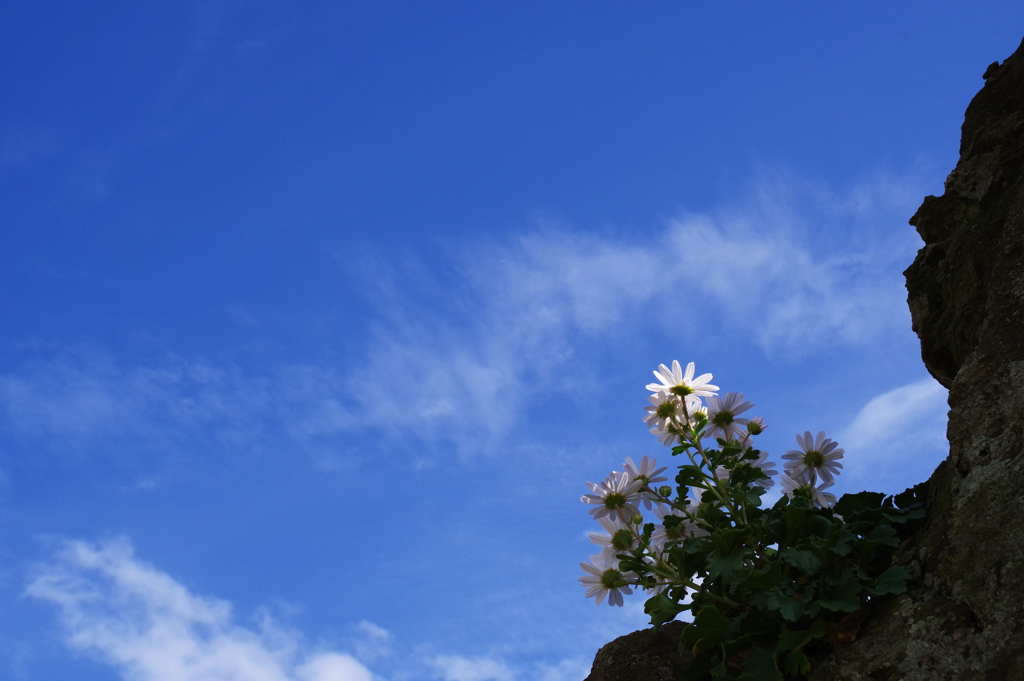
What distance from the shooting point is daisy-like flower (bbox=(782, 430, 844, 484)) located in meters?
3.99

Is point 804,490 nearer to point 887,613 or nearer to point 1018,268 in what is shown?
point 887,613

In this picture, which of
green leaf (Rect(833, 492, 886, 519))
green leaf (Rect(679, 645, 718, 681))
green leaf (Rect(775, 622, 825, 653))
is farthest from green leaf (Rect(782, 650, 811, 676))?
green leaf (Rect(833, 492, 886, 519))

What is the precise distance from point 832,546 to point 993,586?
593mm

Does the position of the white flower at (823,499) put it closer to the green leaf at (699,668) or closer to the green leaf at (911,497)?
the green leaf at (911,497)

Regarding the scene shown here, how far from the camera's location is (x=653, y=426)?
4.08m

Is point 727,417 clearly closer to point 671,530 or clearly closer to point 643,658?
point 671,530

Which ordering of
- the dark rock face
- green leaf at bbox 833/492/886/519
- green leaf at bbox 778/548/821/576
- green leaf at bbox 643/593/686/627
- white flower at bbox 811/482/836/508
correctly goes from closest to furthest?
the dark rock face < green leaf at bbox 778/548/821/576 < green leaf at bbox 643/593/686/627 < green leaf at bbox 833/492/886/519 < white flower at bbox 811/482/836/508

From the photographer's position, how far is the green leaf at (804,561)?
10.5 feet

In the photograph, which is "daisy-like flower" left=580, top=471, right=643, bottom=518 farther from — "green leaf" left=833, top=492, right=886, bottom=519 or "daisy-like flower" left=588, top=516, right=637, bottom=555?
"green leaf" left=833, top=492, right=886, bottom=519

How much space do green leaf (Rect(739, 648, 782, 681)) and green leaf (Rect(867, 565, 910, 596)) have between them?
451 millimetres

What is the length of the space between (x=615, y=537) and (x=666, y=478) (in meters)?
0.38

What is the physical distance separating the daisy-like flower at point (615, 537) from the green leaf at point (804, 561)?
0.67 m

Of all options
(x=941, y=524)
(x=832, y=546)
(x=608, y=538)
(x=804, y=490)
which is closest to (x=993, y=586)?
(x=941, y=524)

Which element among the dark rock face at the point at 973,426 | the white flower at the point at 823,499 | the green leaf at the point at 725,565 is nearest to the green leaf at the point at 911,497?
the dark rock face at the point at 973,426
